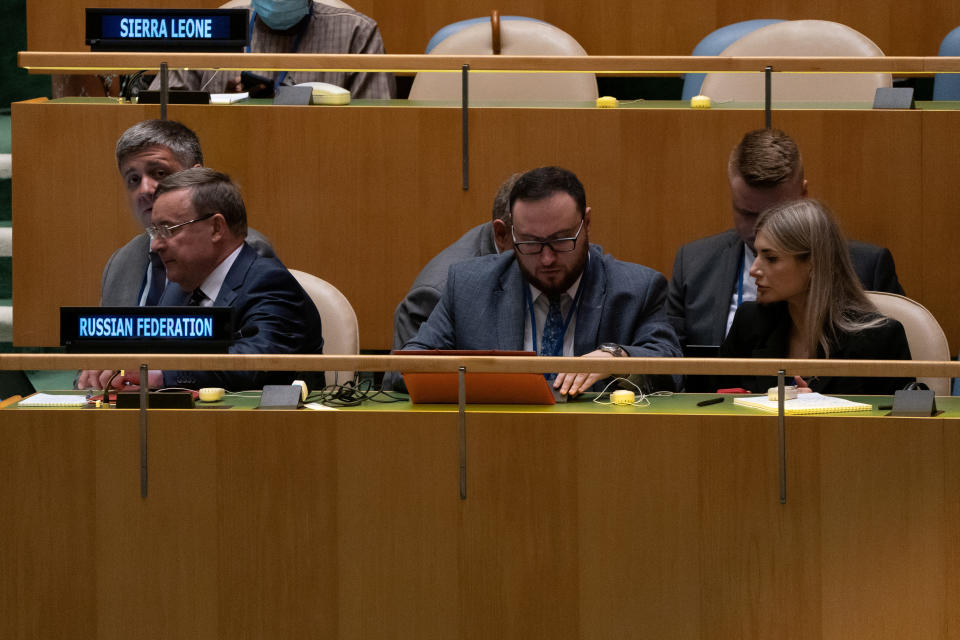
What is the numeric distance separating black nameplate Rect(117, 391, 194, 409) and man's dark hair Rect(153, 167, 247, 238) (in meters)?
0.69

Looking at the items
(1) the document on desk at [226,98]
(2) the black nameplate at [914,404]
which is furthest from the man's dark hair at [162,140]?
(2) the black nameplate at [914,404]

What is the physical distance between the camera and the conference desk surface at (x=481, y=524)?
1.71 m

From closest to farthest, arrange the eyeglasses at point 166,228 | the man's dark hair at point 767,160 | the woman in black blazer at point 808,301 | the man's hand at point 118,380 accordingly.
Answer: the man's hand at point 118,380, the woman in black blazer at point 808,301, the eyeglasses at point 166,228, the man's dark hair at point 767,160

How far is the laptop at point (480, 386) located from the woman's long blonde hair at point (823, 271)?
731mm

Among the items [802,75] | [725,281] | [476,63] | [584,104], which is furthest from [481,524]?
[802,75]

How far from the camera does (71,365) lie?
178 centimetres

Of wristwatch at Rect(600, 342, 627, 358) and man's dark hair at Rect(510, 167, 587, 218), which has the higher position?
man's dark hair at Rect(510, 167, 587, 218)

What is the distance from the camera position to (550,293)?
2408 millimetres

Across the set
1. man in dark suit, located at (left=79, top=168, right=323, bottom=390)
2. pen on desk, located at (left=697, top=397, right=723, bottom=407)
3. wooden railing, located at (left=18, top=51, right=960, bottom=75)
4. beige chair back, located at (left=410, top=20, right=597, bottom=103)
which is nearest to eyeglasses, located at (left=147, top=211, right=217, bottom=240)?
man in dark suit, located at (left=79, top=168, right=323, bottom=390)

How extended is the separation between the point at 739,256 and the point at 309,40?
1361mm

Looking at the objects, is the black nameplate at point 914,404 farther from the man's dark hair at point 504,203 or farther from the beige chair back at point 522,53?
the beige chair back at point 522,53

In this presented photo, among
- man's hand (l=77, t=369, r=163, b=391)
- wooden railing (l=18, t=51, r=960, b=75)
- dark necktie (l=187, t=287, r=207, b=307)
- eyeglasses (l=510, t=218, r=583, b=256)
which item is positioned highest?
wooden railing (l=18, t=51, r=960, b=75)

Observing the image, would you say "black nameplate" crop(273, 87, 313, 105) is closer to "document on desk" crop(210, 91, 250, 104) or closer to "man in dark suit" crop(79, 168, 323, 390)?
"document on desk" crop(210, 91, 250, 104)

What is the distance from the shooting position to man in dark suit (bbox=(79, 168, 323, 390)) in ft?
7.84
